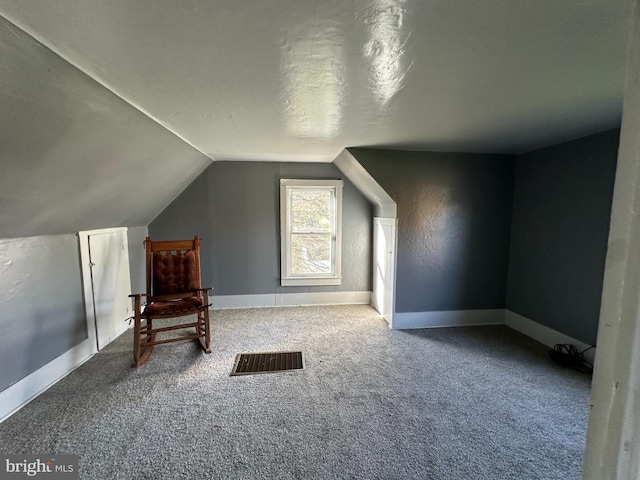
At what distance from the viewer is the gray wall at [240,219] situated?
338 centimetres

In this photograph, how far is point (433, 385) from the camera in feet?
6.42

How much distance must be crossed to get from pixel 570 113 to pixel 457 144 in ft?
2.84

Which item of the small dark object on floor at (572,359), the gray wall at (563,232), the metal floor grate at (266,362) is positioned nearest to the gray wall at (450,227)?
the gray wall at (563,232)

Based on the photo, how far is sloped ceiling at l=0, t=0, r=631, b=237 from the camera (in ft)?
2.82

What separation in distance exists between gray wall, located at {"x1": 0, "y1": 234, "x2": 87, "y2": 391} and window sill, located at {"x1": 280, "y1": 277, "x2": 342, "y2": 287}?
210 cm

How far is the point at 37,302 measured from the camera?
1861mm

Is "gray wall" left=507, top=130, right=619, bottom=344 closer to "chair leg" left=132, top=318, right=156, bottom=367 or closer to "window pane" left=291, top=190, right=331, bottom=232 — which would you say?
"window pane" left=291, top=190, right=331, bottom=232

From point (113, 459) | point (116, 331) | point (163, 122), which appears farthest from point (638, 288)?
point (116, 331)

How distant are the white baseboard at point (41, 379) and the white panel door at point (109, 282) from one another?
21 cm

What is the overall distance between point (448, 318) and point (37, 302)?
12.4 feet

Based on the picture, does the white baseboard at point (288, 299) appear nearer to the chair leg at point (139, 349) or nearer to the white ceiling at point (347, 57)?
the chair leg at point (139, 349)

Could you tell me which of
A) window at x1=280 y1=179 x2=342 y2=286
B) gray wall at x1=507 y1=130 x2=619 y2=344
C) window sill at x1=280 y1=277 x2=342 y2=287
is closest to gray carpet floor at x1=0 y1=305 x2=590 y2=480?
gray wall at x1=507 y1=130 x2=619 y2=344

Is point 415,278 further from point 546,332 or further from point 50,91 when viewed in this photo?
point 50,91

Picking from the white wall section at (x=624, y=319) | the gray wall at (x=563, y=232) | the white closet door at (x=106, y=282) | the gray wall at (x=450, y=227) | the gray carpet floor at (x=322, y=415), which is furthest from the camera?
the gray wall at (x=450, y=227)
